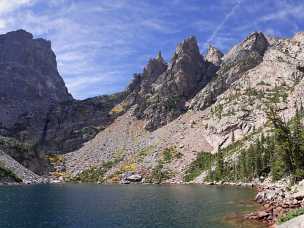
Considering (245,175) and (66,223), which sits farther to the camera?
(245,175)

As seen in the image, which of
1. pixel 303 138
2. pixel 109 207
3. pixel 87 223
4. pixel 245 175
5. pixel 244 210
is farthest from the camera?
pixel 245 175

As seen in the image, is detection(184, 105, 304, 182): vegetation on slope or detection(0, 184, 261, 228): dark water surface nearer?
detection(0, 184, 261, 228): dark water surface

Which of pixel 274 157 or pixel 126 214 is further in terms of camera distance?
pixel 274 157

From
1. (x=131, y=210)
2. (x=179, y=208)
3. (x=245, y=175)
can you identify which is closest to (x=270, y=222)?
(x=179, y=208)

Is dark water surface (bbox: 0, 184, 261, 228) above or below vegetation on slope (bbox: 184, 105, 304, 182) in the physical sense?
below

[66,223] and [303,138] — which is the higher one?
[303,138]

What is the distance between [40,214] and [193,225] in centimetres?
3887

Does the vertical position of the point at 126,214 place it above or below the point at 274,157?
below

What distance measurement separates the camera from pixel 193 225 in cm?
6912

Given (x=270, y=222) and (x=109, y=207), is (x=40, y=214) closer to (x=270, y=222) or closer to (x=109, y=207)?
(x=109, y=207)

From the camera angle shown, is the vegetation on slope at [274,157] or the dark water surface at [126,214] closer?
the dark water surface at [126,214]

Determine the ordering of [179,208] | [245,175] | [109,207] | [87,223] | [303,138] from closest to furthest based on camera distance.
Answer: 1. [87,223]
2. [179,208]
3. [109,207]
4. [303,138]
5. [245,175]

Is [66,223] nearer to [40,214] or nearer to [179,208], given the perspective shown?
[40,214]

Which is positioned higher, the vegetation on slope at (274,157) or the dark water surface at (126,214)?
the vegetation on slope at (274,157)
